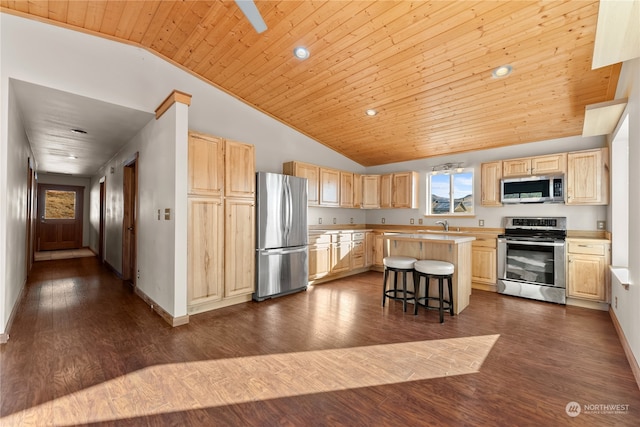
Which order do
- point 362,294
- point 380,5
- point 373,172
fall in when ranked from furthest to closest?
point 373,172, point 362,294, point 380,5

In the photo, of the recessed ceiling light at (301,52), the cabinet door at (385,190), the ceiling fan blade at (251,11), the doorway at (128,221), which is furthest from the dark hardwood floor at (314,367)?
the recessed ceiling light at (301,52)

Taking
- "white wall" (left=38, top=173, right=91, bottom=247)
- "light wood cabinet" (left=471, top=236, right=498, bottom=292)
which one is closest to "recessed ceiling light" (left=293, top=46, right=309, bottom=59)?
"light wood cabinet" (left=471, top=236, right=498, bottom=292)

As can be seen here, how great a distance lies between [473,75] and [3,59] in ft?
16.5

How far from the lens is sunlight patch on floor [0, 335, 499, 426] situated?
1.84 metres

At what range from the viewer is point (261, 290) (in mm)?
4176

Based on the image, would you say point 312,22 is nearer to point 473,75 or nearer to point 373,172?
point 473,75

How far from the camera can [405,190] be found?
612 centimetres

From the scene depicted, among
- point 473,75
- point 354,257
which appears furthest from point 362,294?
point 473,75

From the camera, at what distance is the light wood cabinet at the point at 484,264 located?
4.73m

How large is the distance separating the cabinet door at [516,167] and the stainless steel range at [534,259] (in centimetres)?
75

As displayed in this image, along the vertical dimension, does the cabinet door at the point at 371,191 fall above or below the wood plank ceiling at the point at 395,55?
below

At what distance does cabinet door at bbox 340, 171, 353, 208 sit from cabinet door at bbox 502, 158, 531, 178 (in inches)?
113

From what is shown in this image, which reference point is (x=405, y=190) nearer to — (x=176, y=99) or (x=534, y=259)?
(x=534, y=259)

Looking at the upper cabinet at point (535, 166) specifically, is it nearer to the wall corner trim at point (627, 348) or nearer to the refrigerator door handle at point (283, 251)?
the wall corner trim at point (627, 348)
